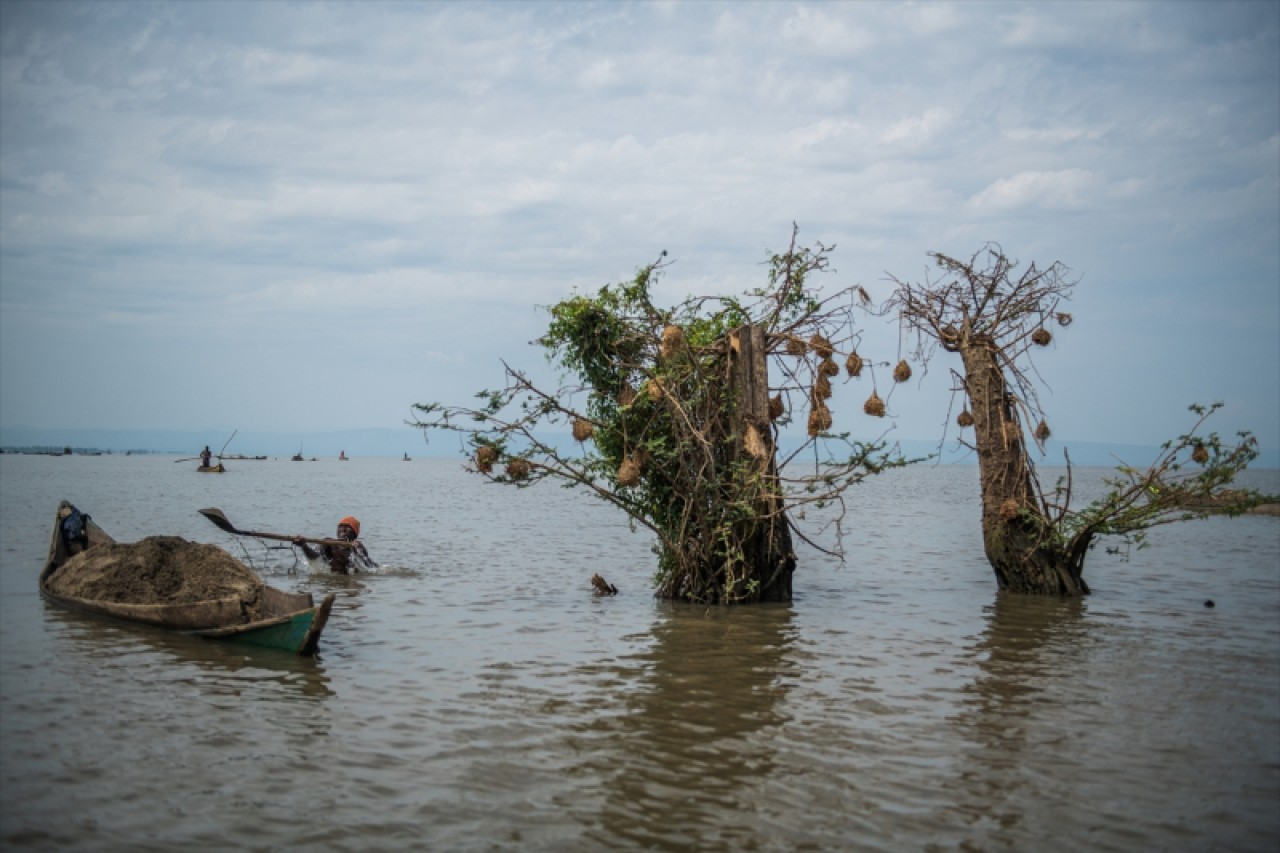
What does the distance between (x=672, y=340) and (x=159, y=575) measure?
26.2 feet

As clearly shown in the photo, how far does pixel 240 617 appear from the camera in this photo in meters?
12.4

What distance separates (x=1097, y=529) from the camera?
15852mm

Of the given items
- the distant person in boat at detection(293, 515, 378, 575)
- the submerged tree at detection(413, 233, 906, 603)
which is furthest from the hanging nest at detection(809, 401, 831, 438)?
the distant person in boat at detection(293, 515, 378, 575)

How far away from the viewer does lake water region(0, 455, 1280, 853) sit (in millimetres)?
6809

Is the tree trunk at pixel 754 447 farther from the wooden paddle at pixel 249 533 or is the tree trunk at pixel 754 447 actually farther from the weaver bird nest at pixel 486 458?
the wooden paddle at pixel 249 533

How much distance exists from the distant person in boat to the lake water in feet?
4.25

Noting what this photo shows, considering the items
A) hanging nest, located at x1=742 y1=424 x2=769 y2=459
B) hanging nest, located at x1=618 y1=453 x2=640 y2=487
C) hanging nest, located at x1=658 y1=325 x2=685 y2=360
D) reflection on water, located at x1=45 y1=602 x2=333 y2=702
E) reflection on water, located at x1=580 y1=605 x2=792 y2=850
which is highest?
hanging nest, located at x1=658 y1=325 x2=685 y2=360

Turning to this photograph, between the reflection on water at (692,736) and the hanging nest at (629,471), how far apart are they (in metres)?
2.16

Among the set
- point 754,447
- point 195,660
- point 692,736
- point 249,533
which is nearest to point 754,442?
point 754,447

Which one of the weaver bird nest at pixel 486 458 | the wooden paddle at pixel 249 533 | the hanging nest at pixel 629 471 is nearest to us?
the hanging nest at pixel 629 471

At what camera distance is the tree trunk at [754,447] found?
14.8 m

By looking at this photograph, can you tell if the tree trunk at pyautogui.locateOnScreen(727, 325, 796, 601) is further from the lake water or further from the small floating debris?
the small floating debris

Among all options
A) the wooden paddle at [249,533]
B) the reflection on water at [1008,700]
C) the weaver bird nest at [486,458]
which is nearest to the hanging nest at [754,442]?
the weaver bird nest at [486,458]

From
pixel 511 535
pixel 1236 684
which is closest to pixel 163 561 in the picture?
pixel 1236 684
